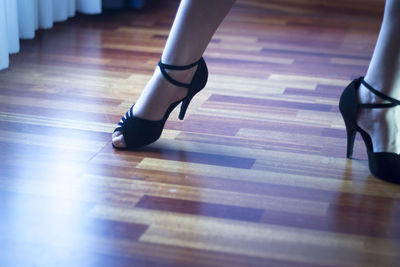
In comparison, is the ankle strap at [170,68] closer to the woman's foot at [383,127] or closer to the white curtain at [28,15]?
the woman's foot at [383,127]

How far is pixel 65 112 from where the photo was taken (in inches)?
57.6

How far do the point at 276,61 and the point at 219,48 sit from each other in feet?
0.81

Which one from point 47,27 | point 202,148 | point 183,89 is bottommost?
point 47,27

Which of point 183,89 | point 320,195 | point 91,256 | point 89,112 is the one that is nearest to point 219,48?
point 89,112

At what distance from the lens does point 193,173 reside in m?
1.17

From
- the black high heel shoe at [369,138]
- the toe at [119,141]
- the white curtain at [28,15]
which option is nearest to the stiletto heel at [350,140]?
the black high heel shoe at [369,138]

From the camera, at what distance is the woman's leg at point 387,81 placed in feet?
3.78

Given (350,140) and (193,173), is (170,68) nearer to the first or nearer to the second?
(193,173)

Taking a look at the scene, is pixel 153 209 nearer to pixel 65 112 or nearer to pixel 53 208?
pixel 53 208

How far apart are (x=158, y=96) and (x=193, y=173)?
0.58 ft

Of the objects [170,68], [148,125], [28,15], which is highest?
[170,68]

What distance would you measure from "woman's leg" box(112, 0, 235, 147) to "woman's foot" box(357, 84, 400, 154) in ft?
1.07

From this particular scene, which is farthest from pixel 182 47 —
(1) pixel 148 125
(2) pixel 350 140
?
(2) pixel 350 140

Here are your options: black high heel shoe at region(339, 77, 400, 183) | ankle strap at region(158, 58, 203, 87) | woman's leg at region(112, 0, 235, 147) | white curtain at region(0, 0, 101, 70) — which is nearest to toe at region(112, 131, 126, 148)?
woman's leg at region(112, 0, 235, 147)
